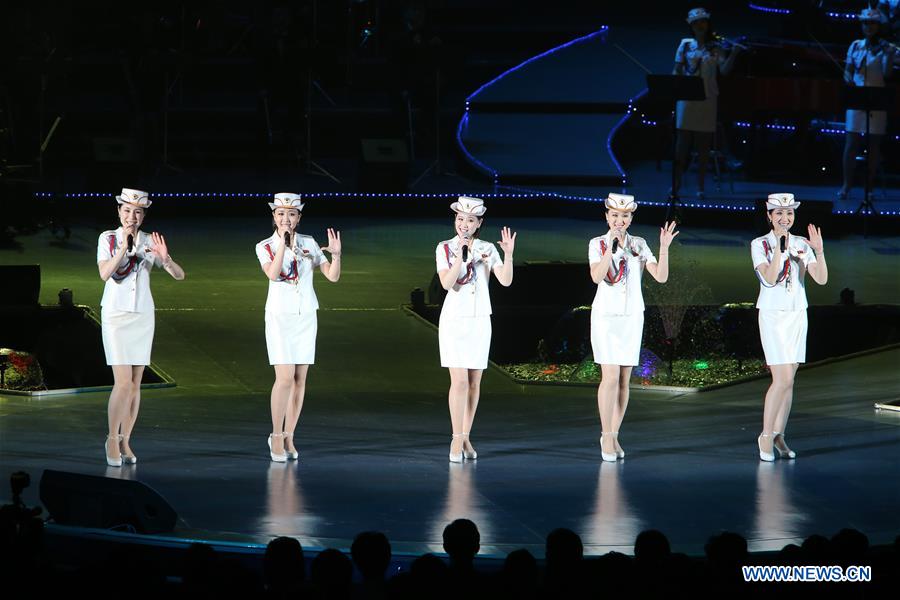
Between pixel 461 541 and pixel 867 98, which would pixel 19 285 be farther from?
pixel 867 98

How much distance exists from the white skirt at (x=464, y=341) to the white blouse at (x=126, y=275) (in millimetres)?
1760

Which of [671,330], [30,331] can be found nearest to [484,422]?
[671,330]

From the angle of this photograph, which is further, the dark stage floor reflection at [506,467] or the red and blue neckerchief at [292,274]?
the red and blue neckerchief at [292,274]

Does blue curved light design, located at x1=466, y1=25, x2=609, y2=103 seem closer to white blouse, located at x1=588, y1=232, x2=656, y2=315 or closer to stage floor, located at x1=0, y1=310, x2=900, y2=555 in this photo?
stage floor, located at x1=0, y1=310, x2=900, y2=555

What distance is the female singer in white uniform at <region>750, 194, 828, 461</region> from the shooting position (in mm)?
9422

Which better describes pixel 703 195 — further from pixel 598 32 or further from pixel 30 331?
pixel 30 331

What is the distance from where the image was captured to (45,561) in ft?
16.6

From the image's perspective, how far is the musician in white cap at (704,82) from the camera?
58.0 ft

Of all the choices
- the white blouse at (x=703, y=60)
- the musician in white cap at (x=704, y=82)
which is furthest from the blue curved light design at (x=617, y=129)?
the white blouse at (x=703, y=60)

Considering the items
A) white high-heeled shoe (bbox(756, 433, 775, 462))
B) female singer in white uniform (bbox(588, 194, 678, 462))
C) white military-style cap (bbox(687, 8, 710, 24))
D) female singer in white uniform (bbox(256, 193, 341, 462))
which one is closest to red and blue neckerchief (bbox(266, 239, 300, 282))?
female singer in white uniform (bbox(256, 193, 341, 462))

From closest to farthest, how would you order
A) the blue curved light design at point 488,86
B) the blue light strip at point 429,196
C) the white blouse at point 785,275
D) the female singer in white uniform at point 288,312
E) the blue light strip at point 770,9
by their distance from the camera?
the female singer in white uniform at point 288,312, the white blouse at point 785,275, the blue light strip at point 429,196, the blue curved light design at point 488,86, the blue light strip at point 770,9

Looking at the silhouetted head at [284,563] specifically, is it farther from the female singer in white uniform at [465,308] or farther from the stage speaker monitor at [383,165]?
the stage speaker monitor at [383,165]

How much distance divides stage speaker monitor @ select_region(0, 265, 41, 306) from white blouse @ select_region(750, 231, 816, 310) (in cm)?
629

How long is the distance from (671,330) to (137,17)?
832cm
